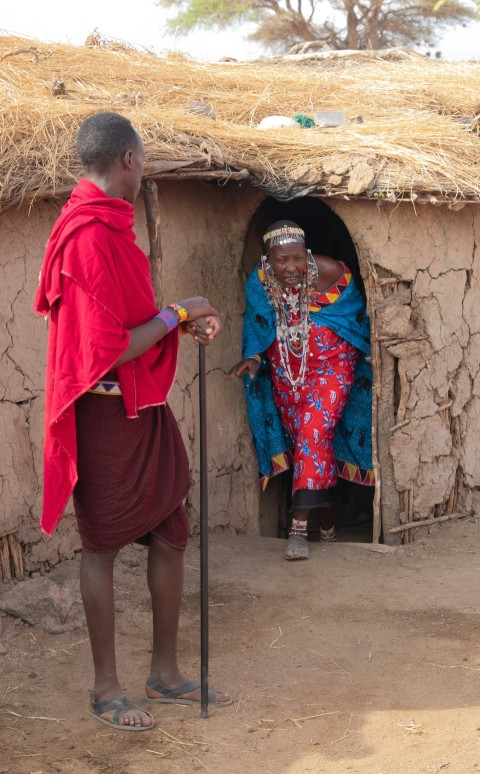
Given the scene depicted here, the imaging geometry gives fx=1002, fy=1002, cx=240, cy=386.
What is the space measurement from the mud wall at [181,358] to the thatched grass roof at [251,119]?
0.28m

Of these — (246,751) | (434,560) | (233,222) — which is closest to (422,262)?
(233,222)

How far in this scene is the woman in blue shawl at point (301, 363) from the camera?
219 inches

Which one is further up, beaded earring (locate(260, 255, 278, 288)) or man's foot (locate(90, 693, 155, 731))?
beaded earring (locate(260, 255, 278, 288))

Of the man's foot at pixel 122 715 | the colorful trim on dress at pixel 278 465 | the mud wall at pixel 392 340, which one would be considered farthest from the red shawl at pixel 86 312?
the colorful trim on dress at pixel 278 465

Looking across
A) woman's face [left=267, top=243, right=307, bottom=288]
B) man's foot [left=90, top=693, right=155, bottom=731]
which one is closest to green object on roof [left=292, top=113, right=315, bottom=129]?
woman's face [left=267, top=243, right=307, bottom=288]

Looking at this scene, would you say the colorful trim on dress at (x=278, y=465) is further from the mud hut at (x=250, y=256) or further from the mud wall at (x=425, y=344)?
the mud wall at (x=425, y=344)

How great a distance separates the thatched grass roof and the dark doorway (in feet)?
2.04

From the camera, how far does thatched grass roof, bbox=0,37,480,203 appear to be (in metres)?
4.92

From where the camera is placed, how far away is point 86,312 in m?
3.19

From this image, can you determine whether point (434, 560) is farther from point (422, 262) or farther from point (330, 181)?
point (330, 181)

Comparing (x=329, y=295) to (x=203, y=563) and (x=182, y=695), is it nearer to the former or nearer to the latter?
(x=203, y=563)

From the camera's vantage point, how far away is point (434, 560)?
550 cm

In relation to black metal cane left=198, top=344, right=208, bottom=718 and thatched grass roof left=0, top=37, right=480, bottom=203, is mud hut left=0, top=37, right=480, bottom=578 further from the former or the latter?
black metal cane left=198, top=344, right=208, bottom=718

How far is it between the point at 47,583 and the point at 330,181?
8.36ft
